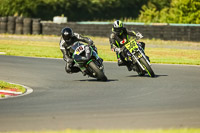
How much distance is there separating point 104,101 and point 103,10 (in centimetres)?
4861

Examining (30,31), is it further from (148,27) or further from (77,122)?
(77,122)

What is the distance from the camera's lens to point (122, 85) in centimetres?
1394

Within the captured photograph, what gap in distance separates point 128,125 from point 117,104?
227 cm

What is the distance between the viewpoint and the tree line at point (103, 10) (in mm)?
39094

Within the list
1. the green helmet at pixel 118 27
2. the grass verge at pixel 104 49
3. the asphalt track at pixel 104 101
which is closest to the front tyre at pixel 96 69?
the asphalt track at pixel 104 101

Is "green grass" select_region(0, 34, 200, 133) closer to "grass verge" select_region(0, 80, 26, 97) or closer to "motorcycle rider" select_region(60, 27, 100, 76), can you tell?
"motorcycle rider" select_region(60, 27, 100, 76)

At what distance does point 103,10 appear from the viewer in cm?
5909

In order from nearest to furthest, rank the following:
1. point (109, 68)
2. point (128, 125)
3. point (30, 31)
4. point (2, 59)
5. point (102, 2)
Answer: point (128, 125)
point (109, 68)
point (2, 59)
point (30, 31)
point (102, 2)

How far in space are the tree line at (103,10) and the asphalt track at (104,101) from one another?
71.4 feet

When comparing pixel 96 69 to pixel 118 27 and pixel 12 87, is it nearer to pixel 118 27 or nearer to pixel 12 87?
pixel 118 27

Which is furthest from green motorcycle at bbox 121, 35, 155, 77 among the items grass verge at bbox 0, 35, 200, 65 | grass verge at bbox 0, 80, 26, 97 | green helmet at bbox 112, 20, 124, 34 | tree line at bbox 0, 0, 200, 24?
tree line at bbox 0, 0, 200, 24

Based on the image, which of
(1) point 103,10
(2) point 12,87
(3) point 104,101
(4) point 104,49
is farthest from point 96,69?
(1) point 103,10

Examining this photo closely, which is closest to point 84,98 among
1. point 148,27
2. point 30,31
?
point 148,27

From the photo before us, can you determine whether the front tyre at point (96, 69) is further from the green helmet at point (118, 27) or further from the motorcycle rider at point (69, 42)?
the green helmet at point (118, 27)
